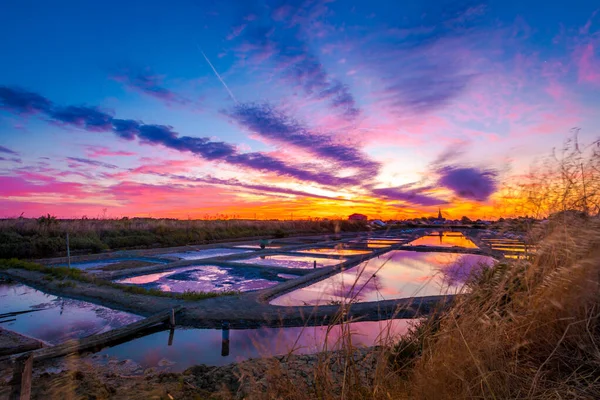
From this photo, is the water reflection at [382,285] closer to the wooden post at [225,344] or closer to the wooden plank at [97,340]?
the wooden post at [225,344]

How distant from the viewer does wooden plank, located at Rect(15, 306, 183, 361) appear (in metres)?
4.55

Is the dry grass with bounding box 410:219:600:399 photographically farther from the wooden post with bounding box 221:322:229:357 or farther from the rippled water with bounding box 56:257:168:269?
the rippled water with bounding box 56:257:168:269

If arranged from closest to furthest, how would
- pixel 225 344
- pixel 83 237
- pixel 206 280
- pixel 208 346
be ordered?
pixel 225 344 < pixel 208 346 < pixel 206 280 < pixel 83 237

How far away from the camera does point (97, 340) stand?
16.8 ft

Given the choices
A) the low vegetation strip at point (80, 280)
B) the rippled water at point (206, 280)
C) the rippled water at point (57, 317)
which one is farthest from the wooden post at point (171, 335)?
the rippled water at point (206, 280)

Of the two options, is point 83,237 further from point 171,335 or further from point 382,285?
point 382,285

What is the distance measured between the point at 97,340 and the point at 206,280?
5.19 m

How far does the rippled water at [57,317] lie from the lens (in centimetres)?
600

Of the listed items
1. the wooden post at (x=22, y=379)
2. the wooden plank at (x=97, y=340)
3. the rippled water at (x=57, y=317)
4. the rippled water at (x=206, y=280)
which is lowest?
the rippled water at (x=57, y=317)

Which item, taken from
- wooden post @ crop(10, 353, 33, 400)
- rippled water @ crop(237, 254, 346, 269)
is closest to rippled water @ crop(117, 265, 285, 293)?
rippled water @ crop(237, 254, 346, 269)

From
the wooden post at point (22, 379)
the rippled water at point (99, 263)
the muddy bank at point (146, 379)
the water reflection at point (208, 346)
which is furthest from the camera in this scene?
the rippled water at point (99, 263)

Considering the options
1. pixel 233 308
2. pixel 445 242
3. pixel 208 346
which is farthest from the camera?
pixel 445 242

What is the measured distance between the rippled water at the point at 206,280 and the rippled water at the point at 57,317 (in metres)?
1.81

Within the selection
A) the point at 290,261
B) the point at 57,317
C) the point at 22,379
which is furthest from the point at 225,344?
the point at 290,261
